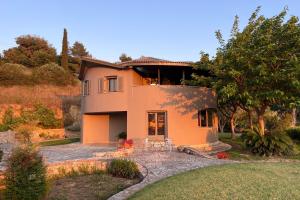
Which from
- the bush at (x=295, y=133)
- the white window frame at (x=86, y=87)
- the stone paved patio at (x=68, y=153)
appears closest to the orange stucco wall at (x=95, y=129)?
the white window frame at (x=86, y=87)

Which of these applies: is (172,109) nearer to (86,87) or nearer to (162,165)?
(86,87)

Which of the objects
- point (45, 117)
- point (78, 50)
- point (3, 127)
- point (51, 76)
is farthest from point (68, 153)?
point (78, 50)

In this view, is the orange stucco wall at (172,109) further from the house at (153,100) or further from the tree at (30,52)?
the tree at (30,52)

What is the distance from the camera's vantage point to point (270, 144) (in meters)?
17.6

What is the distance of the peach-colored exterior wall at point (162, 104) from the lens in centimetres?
2167

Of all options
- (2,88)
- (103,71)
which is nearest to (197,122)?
(103,71)

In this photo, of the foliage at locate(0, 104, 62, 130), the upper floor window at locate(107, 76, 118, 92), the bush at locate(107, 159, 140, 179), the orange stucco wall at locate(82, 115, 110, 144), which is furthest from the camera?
the foliage at locate(0, 104, 62, 130)

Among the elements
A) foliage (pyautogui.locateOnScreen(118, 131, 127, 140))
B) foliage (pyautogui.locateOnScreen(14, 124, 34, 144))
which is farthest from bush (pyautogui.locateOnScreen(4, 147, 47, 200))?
foliage (pyautogui.locateOnScreen(118, 131, 127, 140))

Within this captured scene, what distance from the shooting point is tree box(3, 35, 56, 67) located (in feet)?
164

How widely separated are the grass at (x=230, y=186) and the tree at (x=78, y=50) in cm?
5780

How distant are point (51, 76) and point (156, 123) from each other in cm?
2562

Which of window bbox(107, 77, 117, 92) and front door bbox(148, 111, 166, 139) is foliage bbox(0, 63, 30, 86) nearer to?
window bbox(107, 77, 117, 92)

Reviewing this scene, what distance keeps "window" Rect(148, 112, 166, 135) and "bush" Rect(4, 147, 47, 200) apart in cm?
1418

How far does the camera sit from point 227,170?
1005cm
